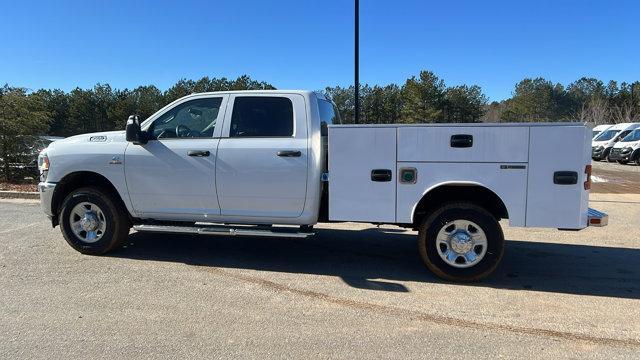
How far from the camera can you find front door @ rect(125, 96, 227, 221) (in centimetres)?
591

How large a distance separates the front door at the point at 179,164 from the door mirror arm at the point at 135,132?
9cm

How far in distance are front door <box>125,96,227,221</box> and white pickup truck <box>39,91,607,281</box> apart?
13mm

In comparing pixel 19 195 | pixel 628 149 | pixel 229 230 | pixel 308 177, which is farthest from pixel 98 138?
pixel 628 149

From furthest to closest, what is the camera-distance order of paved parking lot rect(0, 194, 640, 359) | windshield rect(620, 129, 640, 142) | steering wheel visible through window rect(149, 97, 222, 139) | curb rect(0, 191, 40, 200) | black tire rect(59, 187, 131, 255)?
windshield rect(620, 129, 640, 142)
curb rect(0, 191, 40, 200)
black tire rect(59, 187, 131, 255)
steering wheel visible through window rect(149, 97, 222, 139)
paved parking lot rect(0, 194, 640, 359)

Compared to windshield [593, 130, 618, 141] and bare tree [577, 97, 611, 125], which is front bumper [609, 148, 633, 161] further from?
bare tree [577, 97, 611, 125]

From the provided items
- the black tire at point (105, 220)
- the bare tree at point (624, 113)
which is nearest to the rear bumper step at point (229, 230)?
the black tire at point (105, 220)

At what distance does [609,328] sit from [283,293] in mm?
2893

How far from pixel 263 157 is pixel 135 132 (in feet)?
5.12

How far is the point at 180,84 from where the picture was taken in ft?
172

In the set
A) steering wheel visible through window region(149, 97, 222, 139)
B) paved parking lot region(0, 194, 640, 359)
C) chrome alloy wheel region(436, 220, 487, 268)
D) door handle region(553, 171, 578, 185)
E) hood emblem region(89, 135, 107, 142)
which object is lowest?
paved parking lot region(0, 194, 640, 359)

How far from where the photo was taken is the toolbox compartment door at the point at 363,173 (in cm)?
536

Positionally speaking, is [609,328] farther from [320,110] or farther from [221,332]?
[320,110]

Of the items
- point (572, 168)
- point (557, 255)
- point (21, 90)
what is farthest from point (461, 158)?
point (21, 90)

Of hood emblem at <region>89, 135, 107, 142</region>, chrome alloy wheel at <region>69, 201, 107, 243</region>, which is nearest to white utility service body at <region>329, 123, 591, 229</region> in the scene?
hood emblem at <region>89, 135, 107, 142</region>
